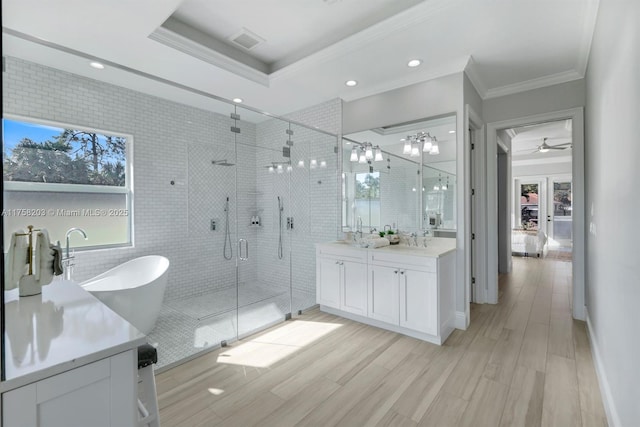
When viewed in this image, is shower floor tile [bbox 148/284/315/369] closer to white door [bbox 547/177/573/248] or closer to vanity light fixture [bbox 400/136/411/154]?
Result: vanity light fixture [bbox 400/136/411/154]

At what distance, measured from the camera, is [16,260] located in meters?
1.63

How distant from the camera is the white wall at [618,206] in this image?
1451 millimetres

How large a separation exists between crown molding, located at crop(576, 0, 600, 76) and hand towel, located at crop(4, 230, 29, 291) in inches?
172

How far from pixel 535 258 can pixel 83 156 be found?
961cm

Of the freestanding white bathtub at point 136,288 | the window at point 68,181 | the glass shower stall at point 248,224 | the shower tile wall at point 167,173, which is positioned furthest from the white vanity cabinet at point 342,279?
the window at point 68,181

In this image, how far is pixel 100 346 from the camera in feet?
3.66

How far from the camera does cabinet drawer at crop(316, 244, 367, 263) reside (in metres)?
3.61

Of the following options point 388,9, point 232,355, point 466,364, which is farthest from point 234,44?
point 466,364

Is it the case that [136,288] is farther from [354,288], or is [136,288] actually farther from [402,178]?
[402,178]

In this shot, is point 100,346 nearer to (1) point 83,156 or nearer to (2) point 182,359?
(2) point 182,359

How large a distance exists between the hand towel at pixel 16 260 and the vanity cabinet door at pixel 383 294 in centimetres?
292

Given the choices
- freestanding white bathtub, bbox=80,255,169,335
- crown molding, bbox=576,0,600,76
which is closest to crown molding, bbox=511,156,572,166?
crown molding, bbox=576,0,600,76

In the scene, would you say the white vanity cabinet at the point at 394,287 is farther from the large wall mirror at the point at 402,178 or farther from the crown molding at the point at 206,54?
the crown molding at the point at 206,54

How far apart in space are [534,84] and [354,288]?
351cm
